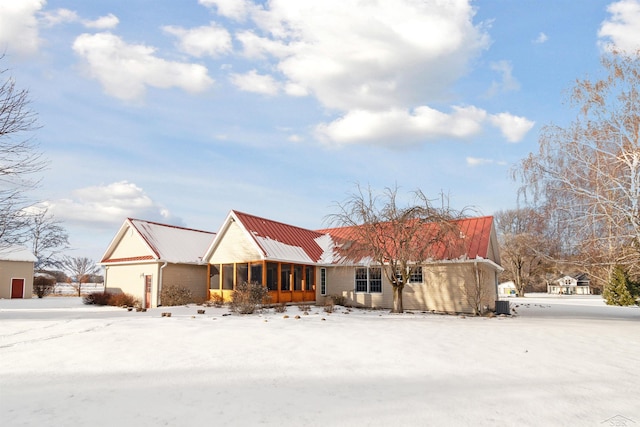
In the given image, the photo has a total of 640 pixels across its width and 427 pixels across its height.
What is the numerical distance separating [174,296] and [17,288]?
65.3 ft

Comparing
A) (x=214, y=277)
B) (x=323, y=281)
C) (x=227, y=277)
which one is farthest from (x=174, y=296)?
(x=323, y=281)

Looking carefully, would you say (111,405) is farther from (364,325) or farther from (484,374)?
(364,325)

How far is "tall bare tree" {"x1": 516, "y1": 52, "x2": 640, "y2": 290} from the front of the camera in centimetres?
1664

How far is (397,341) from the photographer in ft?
36.3

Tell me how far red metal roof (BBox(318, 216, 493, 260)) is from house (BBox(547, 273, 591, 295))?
5830cm

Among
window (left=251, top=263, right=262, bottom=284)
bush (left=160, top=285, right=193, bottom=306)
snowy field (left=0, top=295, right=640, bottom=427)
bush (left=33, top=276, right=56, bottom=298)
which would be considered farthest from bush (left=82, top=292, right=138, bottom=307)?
bush (left=33, top=276, right=56, bottom=298)

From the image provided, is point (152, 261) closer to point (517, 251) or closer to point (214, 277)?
point (214, 277)

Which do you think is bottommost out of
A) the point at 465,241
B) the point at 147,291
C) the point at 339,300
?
the point at 339,300

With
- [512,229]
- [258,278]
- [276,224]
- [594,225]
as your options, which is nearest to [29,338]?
[258,278]

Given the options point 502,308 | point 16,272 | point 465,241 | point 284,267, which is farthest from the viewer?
point 16,272

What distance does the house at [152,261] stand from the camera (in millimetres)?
24734

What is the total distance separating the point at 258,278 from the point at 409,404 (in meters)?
19.2

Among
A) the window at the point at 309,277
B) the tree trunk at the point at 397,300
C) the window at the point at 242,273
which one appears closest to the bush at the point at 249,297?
the window at the point at 242,273

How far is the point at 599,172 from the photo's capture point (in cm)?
1684
